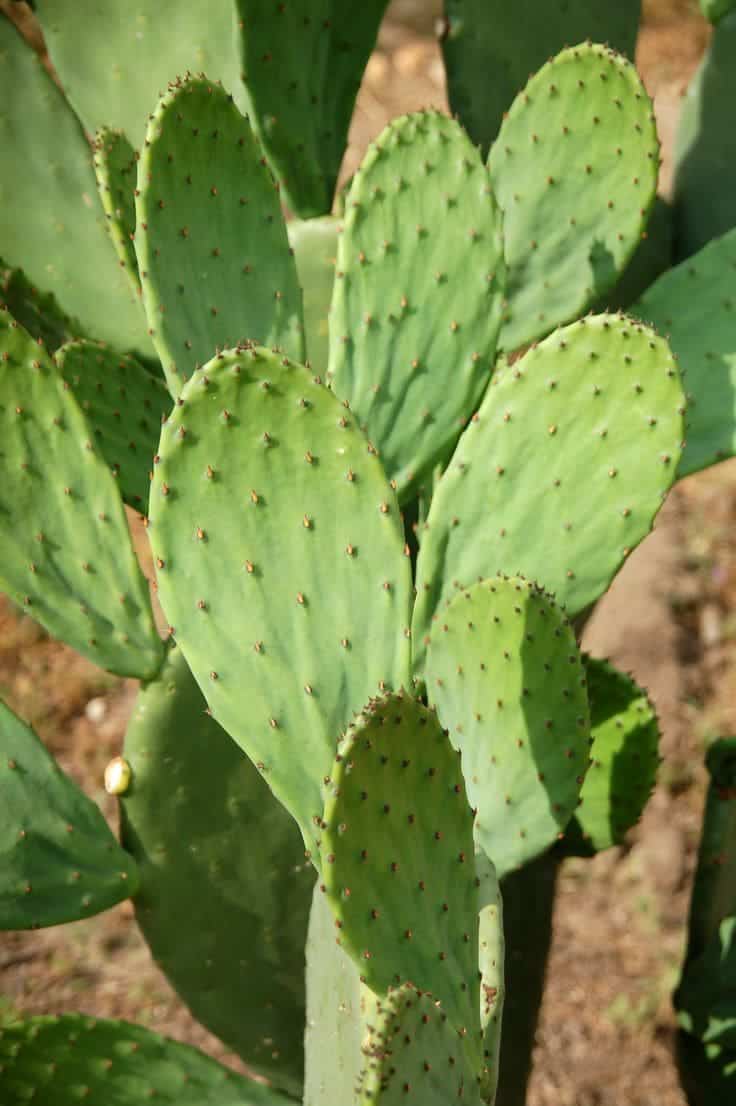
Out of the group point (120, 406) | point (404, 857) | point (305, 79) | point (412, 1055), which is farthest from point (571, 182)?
point (412, 1055)

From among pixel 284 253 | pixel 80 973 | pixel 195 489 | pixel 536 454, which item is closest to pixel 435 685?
pixel 536 454

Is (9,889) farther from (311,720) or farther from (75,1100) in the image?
(311,720)

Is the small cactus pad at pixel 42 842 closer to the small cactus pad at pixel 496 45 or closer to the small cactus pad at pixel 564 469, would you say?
the small cactus pad at pixel 564 469

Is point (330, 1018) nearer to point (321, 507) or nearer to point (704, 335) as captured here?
point (321, 507)

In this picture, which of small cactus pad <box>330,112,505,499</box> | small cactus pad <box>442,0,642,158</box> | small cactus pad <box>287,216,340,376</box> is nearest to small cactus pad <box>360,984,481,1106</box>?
small cactus pad <box>330,112,505,499</box>

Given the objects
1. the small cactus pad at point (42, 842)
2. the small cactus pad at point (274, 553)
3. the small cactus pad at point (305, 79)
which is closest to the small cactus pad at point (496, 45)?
the small cactus pad at point (305, 79)

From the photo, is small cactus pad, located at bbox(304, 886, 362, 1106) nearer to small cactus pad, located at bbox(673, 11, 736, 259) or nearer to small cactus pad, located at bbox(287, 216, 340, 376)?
small cactus pad, located at bbox(287, 216, 340, 376)
